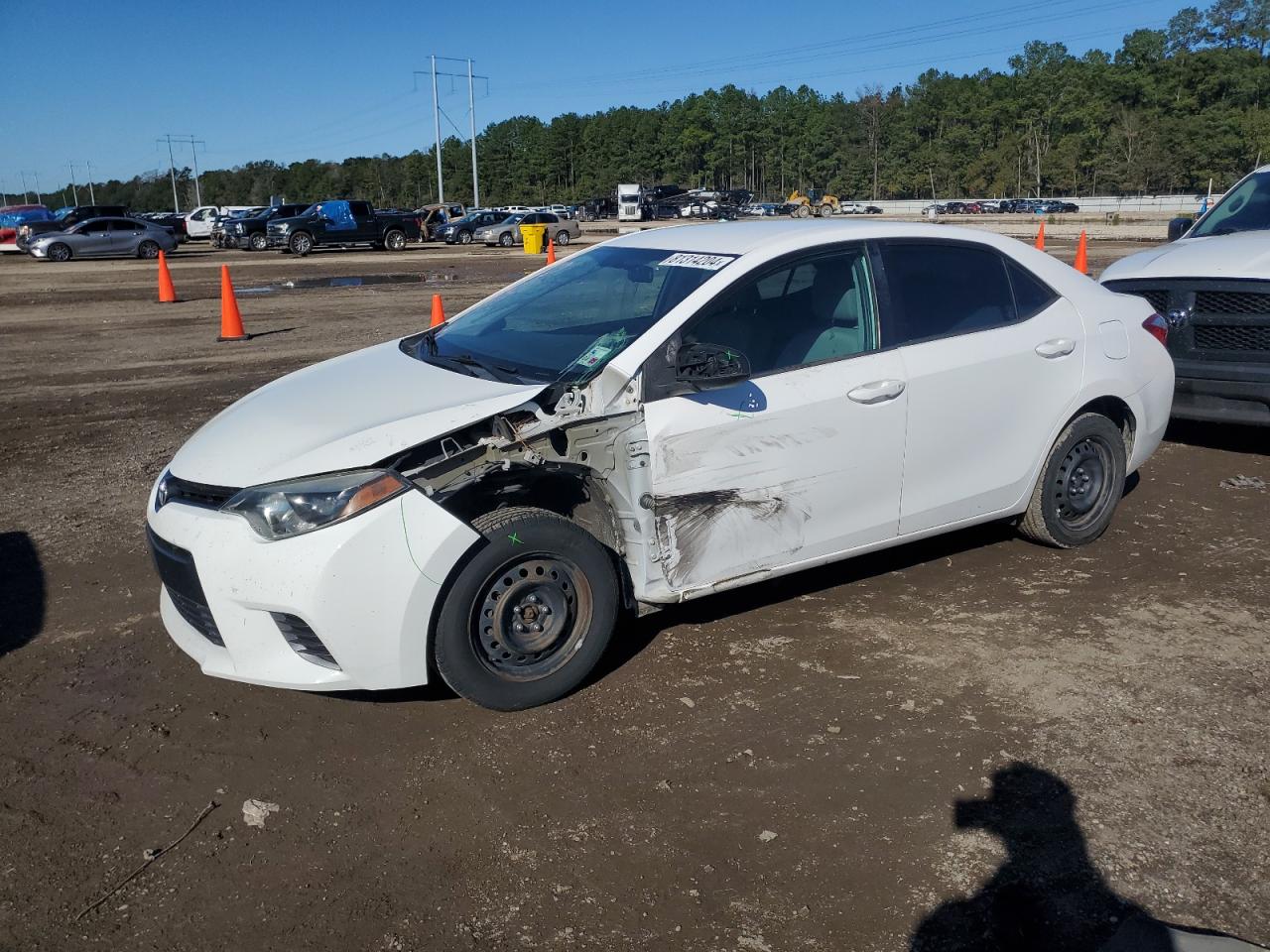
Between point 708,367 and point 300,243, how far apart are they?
35.6m

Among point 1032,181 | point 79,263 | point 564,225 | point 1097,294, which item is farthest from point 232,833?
point 1032,181

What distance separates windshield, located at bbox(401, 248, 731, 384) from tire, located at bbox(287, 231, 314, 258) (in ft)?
111

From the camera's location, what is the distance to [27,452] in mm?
7941

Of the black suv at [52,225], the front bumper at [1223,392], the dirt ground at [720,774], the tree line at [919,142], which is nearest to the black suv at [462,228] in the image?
the black suv at [52,225]

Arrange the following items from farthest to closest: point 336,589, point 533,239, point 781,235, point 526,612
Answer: point 533,239, point 781,235, point 526,612, point 336,589

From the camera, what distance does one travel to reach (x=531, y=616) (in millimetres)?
3932

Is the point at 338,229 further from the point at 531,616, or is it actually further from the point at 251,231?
the point at 531,616

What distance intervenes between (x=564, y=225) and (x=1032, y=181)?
9783 centimetres

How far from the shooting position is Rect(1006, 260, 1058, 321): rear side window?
17.1 ft

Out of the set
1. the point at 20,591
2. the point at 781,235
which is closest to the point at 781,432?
the point at 781,235

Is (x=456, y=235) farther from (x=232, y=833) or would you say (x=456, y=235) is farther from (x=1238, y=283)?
(x=232, y=833)

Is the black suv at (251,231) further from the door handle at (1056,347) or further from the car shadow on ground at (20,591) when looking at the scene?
the door handle at (1056,347)

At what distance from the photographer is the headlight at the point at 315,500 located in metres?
3.60

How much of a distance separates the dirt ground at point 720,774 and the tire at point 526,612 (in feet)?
0.56
